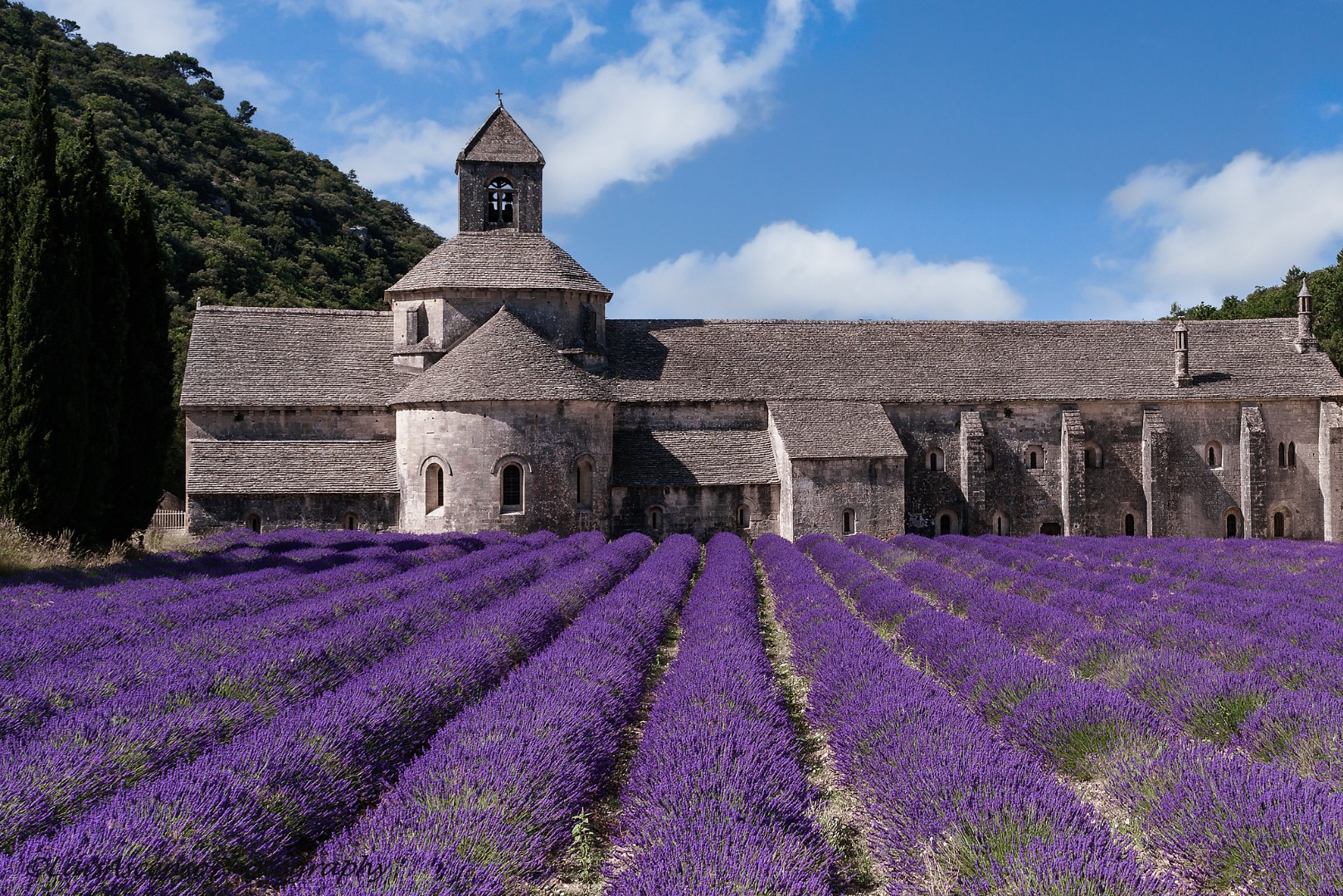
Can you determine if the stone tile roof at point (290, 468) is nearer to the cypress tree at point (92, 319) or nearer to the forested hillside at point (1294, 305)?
the cypress tree at point (92, 319)

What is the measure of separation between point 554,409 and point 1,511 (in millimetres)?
13219

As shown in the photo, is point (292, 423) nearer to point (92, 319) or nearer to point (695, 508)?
point (92, 319)

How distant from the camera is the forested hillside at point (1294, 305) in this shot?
47.2 metres

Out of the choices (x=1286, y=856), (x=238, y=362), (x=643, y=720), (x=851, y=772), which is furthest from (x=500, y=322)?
(x=1286, y=856)

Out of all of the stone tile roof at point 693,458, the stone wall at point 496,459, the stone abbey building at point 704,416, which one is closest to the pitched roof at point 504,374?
the stone abbey building at point 704,416

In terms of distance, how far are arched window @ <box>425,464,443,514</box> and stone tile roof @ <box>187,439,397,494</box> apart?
153 cm

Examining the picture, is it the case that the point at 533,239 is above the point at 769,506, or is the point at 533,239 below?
above

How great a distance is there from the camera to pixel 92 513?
18.0 metres

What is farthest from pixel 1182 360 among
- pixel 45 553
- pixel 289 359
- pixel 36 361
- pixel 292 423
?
pixel 45 553

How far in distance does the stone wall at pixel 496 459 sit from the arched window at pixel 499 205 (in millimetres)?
9196

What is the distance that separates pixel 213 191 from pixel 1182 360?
55.0m

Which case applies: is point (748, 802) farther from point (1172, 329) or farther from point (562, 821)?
point (1172, 329)

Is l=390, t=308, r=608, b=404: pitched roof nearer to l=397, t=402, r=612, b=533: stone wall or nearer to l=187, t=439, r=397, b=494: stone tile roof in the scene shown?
l=397, t=402, r=612, b=533: stone wall

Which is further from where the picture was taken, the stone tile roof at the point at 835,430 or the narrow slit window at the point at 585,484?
the stone tile roof at the point at 835,430
